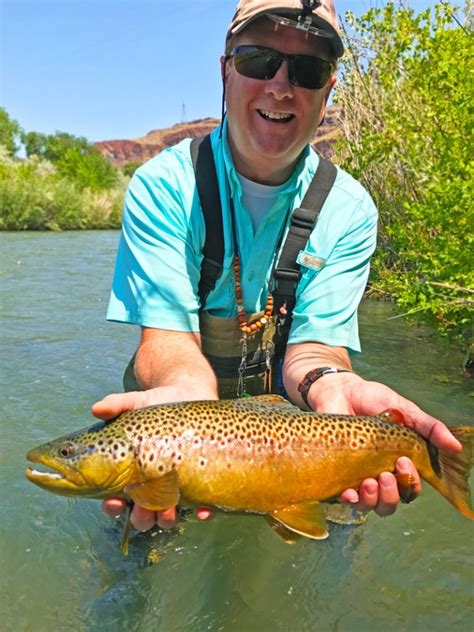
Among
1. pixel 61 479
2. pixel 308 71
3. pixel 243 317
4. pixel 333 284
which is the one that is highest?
pixel 308 71

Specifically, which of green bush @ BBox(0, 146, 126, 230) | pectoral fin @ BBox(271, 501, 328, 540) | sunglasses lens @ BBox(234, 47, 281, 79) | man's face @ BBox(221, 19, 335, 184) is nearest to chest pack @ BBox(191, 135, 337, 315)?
man's face @ BBox(221, 19, 335, 184)

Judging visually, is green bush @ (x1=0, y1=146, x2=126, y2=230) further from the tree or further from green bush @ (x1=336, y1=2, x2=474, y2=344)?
the tree

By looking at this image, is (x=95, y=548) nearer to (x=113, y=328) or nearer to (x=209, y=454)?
(x=209, y=454)

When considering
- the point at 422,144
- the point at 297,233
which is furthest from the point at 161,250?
the point at 422,144

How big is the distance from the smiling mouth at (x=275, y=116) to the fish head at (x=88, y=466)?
1.77m

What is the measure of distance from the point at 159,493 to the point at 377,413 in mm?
1063

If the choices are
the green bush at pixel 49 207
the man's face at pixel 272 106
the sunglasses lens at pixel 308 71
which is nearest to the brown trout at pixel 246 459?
the man's face at pixel 272 106

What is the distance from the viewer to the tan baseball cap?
3055 mm

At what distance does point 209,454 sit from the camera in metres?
2.38

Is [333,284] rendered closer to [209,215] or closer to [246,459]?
[209,215]

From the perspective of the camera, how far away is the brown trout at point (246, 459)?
232 centimetres

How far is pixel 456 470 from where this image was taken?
2.58 m

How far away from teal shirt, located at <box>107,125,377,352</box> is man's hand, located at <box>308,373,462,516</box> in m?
0.57

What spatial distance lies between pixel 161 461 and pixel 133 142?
651 ft
